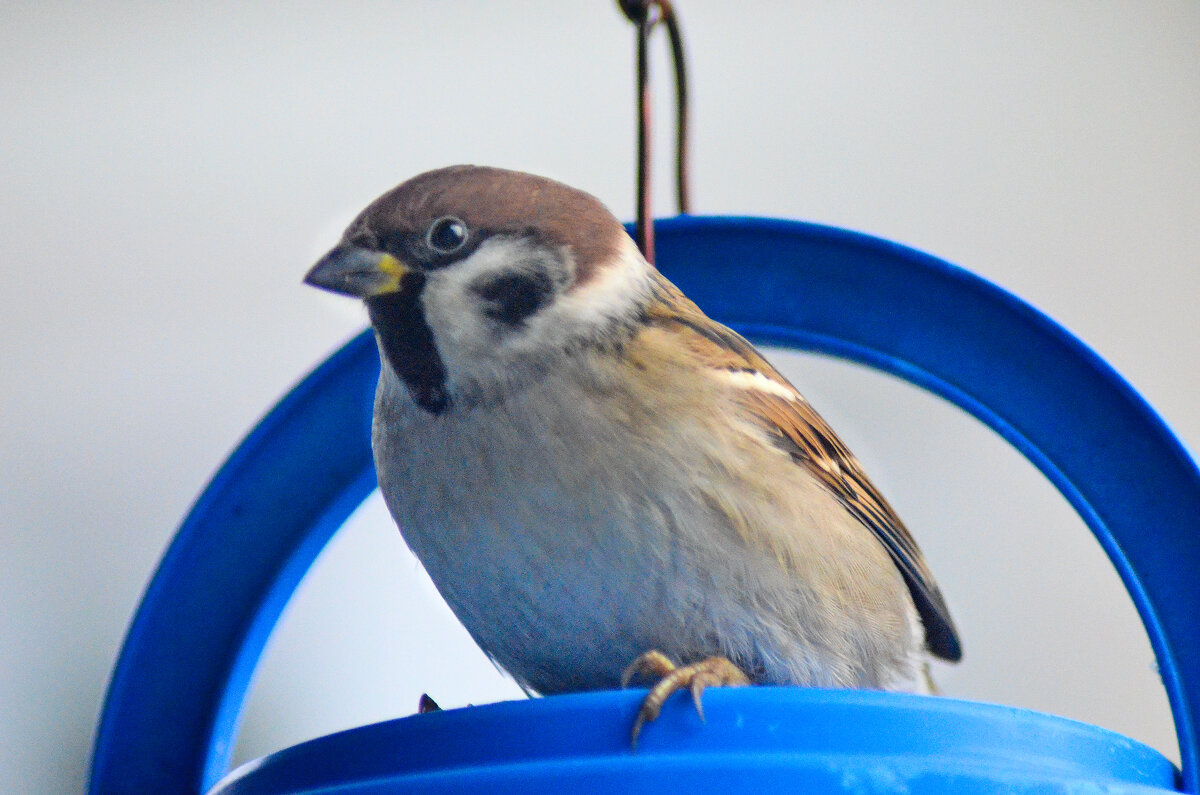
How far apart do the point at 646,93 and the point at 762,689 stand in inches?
18.8

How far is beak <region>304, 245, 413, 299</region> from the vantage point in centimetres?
79

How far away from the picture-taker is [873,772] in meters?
0.56

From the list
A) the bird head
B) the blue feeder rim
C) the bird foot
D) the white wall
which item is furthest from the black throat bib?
the white wall

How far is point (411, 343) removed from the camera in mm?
810

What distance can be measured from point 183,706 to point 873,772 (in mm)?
607

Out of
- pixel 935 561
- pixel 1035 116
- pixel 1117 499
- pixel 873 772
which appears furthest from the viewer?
pixel 1035 116

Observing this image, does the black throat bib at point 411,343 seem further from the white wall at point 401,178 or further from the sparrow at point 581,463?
the white wall at point 401,178

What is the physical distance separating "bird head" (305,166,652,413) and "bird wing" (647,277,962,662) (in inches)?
2.8

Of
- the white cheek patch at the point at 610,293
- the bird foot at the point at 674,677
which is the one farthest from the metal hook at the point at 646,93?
the bird foot at the point at 674,677

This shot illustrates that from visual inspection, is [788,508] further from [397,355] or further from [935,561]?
[935,561]

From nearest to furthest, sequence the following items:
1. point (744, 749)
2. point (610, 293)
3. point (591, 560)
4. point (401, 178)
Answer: point (744, 749), point (591, 560), point (610, 293), point (401, 178)

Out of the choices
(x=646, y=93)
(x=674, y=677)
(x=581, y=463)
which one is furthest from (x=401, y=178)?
(x=674, y=677)

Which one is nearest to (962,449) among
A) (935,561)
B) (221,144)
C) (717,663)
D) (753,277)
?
(935,561)

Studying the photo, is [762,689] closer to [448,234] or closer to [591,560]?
[591,560]
